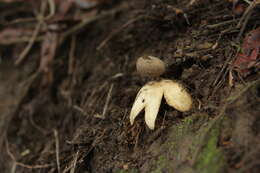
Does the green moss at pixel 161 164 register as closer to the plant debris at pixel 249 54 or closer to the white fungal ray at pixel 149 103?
the white fungal ray at pixel 149 103

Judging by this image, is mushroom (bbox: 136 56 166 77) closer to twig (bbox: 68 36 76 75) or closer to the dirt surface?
the dirt surface

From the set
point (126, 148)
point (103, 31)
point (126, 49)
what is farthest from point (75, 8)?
point (126, 148)

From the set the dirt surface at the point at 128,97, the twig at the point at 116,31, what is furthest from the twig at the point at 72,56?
the twig at the point at 116,31

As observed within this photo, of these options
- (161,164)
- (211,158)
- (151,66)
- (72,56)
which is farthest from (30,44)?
(211,158)

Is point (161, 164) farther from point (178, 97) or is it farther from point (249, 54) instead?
point (249, 54)

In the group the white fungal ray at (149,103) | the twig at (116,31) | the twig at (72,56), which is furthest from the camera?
the twig at (72,56)

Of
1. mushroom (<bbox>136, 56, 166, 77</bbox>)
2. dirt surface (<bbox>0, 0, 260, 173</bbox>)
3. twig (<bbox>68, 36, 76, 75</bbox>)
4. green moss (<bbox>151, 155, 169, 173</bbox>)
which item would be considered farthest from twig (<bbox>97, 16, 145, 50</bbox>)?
green moss (<bbox>151, 155, 169, 173</bbox>)

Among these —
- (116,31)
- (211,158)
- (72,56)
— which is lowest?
(72,56)
